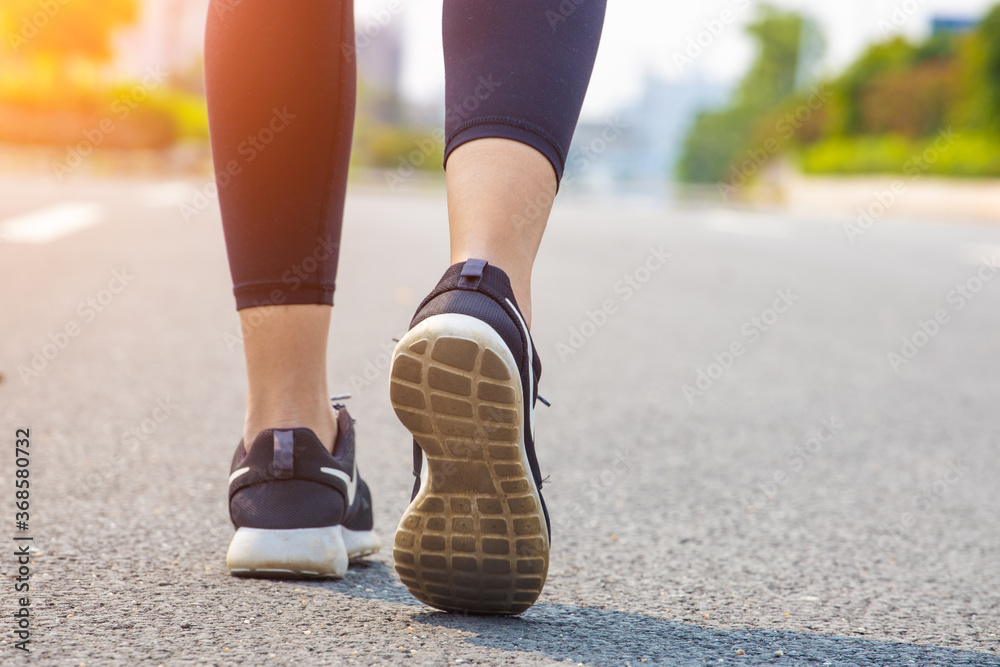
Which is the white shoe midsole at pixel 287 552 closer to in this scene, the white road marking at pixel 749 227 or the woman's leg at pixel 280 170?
the woman's leg at pixel 280 170

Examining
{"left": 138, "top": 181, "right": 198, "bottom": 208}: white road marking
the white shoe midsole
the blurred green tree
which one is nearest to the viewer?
the white shoe midsole

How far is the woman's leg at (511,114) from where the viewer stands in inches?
43.2

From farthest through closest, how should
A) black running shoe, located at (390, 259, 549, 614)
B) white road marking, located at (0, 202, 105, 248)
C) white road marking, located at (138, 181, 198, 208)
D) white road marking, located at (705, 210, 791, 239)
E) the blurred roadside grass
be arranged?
the blurred roadside grass → white road marking, located at (705, 210, 791, 239) → white road marking, located at (138, 181, 198, 208) → white road marking, located at (0, 202, 105, 248) → black running shoe, located at (390, 259, 549, 614)

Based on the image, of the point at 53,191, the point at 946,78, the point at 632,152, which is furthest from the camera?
the point at 632,152

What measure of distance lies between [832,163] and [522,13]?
A: 27023 mm

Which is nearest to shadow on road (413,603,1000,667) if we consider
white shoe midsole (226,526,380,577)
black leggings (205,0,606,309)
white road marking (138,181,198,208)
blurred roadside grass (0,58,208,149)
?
white shoe midsole (226,526,380,577)

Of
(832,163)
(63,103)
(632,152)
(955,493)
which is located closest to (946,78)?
(832,163)

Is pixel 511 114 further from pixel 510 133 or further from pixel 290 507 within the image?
pixel 290 507

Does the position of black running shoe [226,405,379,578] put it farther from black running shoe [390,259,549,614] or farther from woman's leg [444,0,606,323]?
woman's leg [444,0,606,323]

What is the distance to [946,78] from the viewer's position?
85.9ft

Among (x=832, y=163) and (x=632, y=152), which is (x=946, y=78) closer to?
(x=832, y=163)

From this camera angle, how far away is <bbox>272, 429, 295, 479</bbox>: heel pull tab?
1.25 meters

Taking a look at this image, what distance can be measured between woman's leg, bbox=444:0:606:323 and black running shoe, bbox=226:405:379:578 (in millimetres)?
330

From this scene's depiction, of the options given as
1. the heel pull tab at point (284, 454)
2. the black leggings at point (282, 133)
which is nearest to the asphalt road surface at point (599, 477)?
the heel pull tab at point (284, 454)
